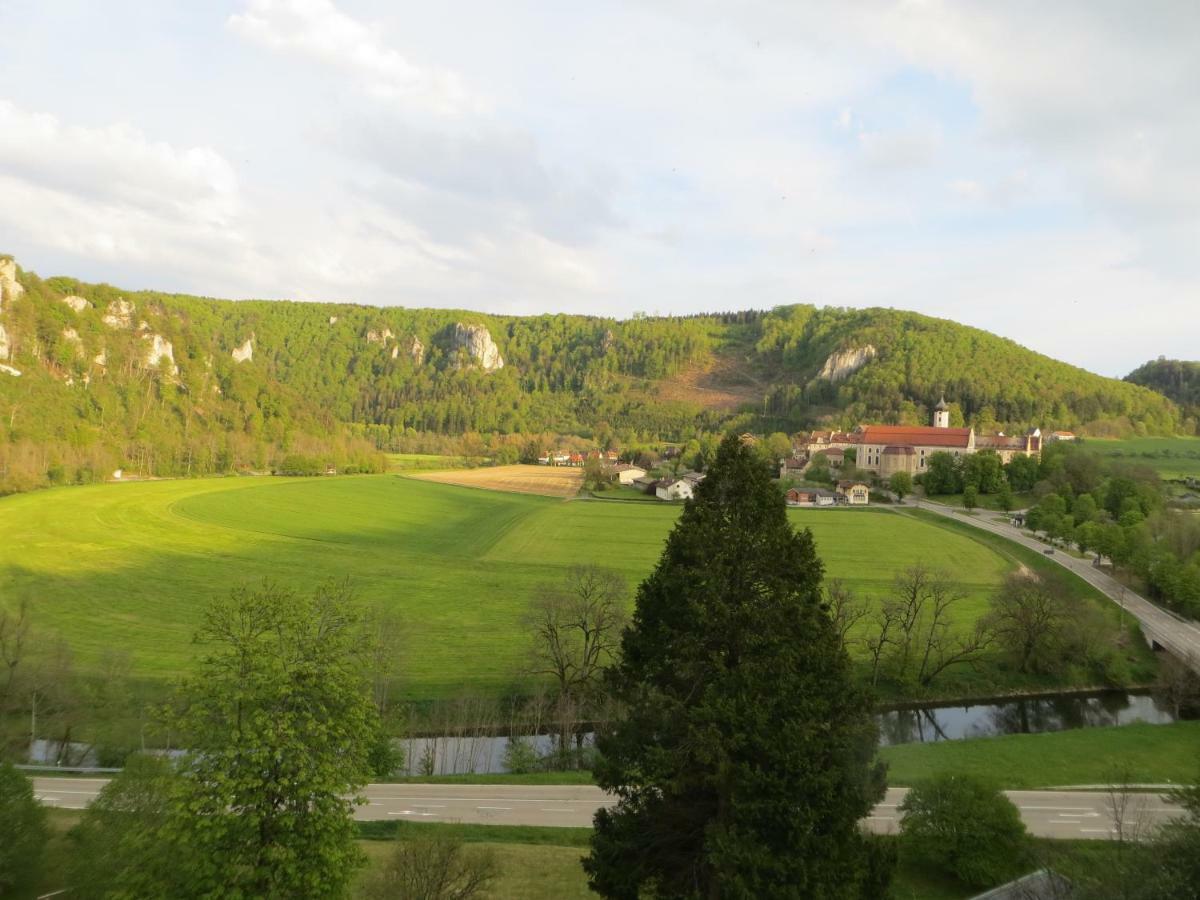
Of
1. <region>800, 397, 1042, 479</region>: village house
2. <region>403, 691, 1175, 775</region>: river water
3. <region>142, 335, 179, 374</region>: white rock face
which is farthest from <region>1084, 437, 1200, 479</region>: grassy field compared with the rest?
<region>142, 335, 179, 374</region>: white rock face

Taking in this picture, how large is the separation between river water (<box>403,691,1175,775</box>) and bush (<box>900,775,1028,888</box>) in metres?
11.3

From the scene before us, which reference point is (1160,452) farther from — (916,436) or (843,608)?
(843,608)

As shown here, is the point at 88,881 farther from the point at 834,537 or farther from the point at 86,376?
the point at 86,376

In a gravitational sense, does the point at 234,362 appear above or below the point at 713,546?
above

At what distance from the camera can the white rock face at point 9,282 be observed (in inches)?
4119

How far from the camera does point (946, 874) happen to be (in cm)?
1578

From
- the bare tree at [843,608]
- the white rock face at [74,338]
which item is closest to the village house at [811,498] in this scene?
the bare tree at [843,608]

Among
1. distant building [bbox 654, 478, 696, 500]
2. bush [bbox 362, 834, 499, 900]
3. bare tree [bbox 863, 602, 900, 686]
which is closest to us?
bush [bbox 362, 834, 499, 900]

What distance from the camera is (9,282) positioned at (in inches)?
4176

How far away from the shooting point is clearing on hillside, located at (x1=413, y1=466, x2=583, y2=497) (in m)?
93.8

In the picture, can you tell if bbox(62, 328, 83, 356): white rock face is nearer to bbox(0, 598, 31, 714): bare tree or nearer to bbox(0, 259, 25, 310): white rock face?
bbox(0, 259, 25, 310): white rock face

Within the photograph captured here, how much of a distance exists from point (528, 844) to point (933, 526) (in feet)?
188

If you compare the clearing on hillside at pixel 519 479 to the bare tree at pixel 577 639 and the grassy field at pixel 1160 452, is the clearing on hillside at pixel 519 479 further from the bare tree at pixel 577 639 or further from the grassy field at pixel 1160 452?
the grassy field at pixel 1160 452

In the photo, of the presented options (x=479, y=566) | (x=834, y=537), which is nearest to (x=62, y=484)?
(x=479, y=566)
